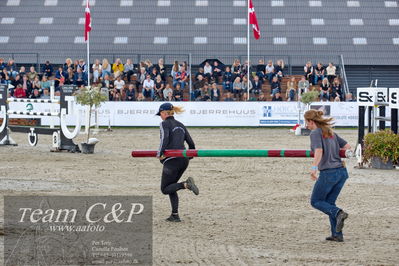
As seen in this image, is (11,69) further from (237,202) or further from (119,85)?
(237,202)

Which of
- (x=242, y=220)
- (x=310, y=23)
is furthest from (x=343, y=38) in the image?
(x=242, y=220)

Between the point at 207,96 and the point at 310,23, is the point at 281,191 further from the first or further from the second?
the point at 310,23

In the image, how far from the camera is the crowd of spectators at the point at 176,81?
37.5m

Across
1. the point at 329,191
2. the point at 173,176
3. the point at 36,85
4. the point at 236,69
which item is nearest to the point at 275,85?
the point at 236,69

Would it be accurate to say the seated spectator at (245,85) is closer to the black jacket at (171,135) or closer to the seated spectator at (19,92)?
the seated spectator at (19,92)

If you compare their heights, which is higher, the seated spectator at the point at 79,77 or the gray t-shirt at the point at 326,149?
the seated spectator at the point at 79,77

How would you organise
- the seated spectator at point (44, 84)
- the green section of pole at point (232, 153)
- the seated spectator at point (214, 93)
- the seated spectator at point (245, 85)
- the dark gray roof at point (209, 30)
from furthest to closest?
the dark gray roof at point (209, 30) → the seated spectator at point (245, 85) → the seated spectator at point (44, 84) → the seated spectator at point (214, 93) → the green section of pole at point (232, 153)

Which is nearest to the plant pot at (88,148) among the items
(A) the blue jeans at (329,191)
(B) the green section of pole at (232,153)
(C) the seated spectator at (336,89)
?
(B) the green section of pole at (232,153)

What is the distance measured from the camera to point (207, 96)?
3766 cm

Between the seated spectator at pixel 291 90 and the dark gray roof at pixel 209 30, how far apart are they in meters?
5.73

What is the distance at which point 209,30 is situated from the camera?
46.8 m

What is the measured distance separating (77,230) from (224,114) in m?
26.6

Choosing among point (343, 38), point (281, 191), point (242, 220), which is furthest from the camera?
point (343, 38)

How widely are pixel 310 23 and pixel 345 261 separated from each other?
125 feet
